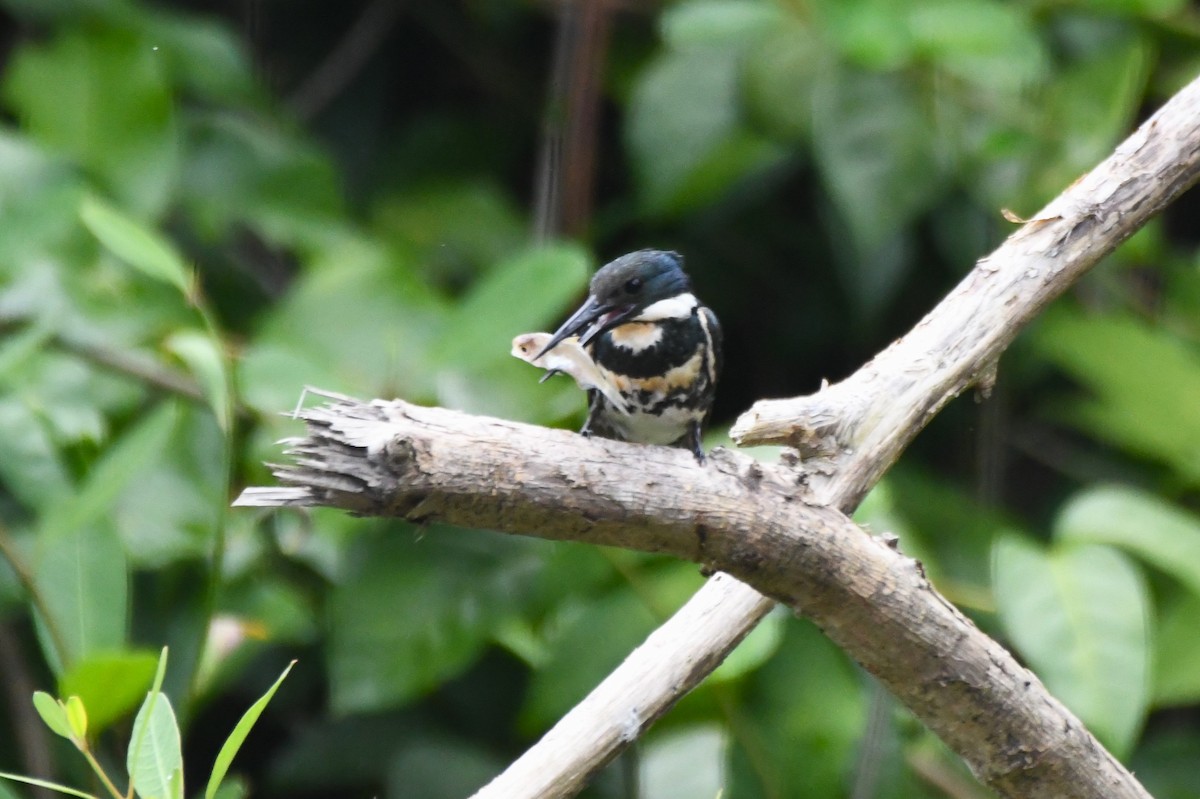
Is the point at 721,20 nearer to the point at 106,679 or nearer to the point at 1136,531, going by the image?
the point at 1136,531

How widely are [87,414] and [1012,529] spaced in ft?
5.66

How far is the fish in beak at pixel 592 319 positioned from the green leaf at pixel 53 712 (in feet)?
1.82

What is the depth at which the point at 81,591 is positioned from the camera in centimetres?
176

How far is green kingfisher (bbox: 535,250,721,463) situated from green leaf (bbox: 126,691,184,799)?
0.57m

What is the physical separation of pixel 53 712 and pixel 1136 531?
166 cm

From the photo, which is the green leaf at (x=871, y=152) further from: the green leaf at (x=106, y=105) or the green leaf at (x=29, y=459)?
the green leaf at (x=29, y=459)

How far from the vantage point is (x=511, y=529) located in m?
1.08

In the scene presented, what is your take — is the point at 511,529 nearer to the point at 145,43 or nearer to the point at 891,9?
the point at 891,9

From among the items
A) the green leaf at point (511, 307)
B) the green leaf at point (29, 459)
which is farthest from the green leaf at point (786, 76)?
the green leaf at point (29, 459)

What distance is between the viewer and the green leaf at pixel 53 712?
39.7 inches

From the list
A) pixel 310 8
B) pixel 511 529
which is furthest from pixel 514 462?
pixel 310 8

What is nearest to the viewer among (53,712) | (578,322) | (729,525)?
(53,712)

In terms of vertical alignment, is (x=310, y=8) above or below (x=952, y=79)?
below

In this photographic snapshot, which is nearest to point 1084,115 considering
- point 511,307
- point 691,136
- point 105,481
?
point 691,136
